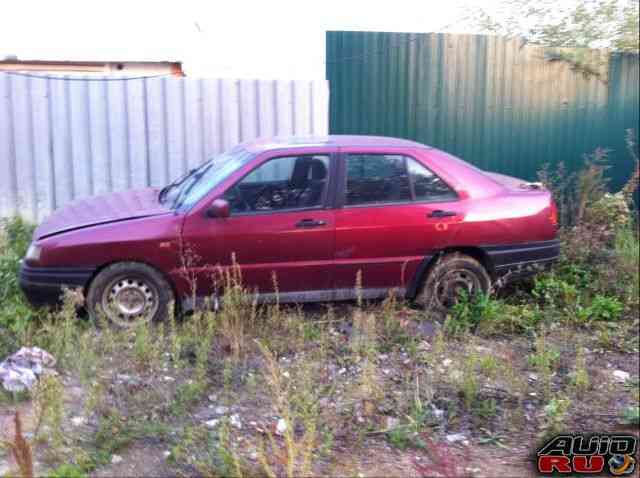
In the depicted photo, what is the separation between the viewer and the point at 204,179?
635 cm

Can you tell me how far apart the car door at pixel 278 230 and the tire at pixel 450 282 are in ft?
2.84

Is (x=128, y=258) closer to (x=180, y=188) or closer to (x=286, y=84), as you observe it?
(x=180, y=188)

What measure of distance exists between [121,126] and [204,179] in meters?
2.48

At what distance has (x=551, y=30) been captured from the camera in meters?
8.88

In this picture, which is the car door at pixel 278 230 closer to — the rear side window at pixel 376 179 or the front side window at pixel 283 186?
the front side window at pixel 283 186

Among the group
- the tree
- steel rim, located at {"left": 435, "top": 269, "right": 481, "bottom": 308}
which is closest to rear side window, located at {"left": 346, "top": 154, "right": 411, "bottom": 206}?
steel rim, located at {"left": 435, "top": 269, "right": 481, "bottom": 308}

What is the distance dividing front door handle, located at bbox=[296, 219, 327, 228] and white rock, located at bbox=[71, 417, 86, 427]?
232 cm

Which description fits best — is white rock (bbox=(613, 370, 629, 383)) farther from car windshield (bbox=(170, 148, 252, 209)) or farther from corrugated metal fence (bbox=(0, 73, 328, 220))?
corrugated metal fence (bbox=(0, 73, 328, 220))

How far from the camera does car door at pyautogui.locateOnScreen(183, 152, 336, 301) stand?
5902 mm

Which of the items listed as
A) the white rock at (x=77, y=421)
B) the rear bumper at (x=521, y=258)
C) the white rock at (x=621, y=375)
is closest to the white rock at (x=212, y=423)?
the white rock at (x=77, y=421)

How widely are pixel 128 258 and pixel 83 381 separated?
1.23m

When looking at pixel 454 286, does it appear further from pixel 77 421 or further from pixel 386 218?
pixel 77 421

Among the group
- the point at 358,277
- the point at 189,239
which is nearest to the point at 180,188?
the point at 189,239

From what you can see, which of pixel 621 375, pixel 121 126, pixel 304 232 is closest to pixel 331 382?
pixel 304 232
